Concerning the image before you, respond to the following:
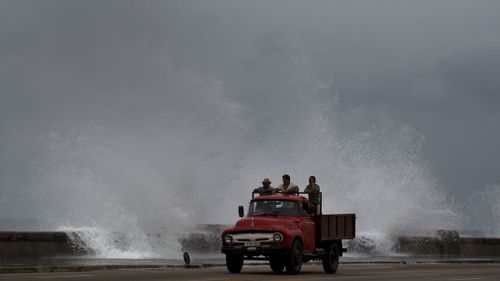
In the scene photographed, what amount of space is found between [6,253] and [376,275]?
35.0ft

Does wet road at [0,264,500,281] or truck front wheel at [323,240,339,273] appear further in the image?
truck front wheel at [323,240,339,273]

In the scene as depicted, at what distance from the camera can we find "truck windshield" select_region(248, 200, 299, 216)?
2398 cm

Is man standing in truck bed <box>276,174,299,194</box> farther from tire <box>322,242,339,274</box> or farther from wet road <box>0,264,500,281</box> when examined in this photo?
wet road <box>0,264,500,281</box>

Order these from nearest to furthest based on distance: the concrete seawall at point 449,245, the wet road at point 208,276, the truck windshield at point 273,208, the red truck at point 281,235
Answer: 1. the wet road at point 208,276
2. the red truck at point 281,235
3. the truck windshield at point 273,208
4. the concrete seawall at point 449,245

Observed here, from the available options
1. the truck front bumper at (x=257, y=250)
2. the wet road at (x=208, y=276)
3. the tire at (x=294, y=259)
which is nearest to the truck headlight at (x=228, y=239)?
the truck front bumper at (x=257, y=250)

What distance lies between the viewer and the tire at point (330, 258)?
25033 millimetres

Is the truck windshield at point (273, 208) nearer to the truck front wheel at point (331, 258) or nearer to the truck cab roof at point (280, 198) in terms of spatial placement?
the truck cab roof at point (280, 198)

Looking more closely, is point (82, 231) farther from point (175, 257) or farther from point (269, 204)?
point (269, 204)

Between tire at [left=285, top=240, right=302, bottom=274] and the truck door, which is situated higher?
the truck door

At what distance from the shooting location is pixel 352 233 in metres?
26.6

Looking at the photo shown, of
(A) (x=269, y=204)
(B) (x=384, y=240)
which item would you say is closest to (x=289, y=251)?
(A) (x=269, y=204)

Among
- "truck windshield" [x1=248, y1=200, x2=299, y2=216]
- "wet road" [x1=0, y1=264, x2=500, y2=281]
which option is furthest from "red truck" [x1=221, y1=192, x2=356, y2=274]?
"wet road" [x1=0, y1=264, x2=500, y2=281]

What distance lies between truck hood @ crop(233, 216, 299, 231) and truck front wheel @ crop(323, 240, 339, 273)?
1.79 meters

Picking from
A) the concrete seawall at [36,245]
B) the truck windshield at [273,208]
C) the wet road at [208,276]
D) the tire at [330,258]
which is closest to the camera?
the wet road at [208,276]
